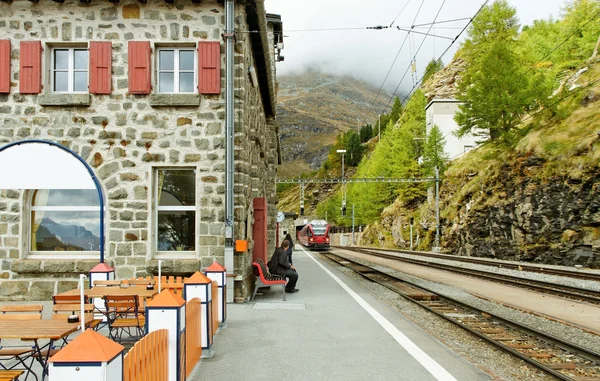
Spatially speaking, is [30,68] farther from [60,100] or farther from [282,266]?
[282,266]

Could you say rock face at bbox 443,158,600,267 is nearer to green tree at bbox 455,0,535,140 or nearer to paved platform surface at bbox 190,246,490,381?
green tree at bbox 455,0,535,140

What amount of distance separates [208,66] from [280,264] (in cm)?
493

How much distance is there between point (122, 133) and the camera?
36.0 feet

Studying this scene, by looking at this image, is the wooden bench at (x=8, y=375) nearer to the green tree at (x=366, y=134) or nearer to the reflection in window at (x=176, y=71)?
the reflection in window at (x=176, y=71)

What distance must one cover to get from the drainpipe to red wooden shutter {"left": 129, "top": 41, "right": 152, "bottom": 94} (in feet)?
5.52

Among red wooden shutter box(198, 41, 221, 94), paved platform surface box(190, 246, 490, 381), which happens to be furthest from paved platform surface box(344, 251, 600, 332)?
red wooden shutter box(198, 41, 221, 94)

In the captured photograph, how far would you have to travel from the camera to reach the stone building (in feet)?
35.4

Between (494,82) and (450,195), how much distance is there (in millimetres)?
11536

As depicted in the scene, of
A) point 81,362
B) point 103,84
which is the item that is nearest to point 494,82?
point 103,84

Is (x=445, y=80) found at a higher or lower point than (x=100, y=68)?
higher

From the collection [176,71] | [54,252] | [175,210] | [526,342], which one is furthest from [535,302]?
[54,252]

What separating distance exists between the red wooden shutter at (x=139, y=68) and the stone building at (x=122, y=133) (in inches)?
0.8

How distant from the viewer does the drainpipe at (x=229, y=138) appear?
10547mm

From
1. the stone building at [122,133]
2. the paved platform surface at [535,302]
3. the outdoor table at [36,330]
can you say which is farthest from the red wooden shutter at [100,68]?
the paved platform surface at [535,302]
